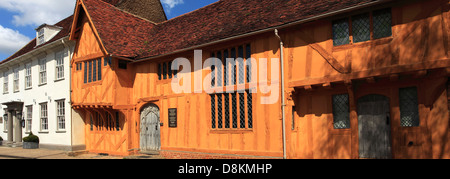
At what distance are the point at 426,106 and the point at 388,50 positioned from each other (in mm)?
1778

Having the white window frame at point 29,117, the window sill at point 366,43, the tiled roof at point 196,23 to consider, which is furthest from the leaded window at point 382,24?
the white window frame at point 29,117

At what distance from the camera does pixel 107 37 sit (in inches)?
634

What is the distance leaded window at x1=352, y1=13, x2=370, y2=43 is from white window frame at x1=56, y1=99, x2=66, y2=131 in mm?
15742

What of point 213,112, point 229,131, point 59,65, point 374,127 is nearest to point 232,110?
point 229,131

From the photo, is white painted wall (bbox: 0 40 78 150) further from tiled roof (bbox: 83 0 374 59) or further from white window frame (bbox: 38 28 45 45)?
tiled roof (bbox: 83 0 374 59)

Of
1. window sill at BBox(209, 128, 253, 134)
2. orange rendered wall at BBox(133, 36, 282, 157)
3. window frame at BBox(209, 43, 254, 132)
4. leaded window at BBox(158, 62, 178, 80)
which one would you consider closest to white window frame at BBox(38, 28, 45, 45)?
orange rendered wall at BBox(133, 36, 282, 157)

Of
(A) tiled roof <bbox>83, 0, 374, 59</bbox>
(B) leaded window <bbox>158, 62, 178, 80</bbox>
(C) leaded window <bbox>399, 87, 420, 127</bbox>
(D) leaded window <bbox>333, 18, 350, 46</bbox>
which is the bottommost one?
(C) leaded window <bbox>399, 87, 420, 127</bbox>

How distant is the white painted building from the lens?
18.5 meters

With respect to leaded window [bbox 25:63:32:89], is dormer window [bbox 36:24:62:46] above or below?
above

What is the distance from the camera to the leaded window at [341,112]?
10.2 metres

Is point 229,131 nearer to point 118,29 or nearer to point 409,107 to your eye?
point 409,107

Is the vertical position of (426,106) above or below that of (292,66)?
below
